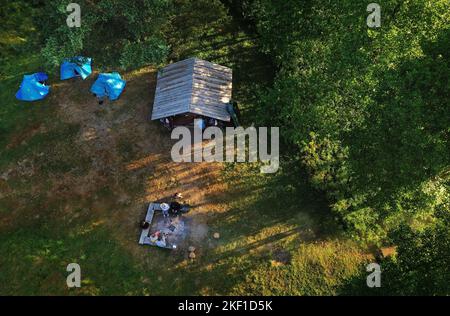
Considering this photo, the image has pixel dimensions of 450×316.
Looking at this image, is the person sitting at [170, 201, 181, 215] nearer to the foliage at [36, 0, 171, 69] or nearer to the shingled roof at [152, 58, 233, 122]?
the shingled roof at [152, 58, 233, 122]

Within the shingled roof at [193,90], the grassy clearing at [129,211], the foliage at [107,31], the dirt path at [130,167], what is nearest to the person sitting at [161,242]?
the grassy clearing at [129,211]

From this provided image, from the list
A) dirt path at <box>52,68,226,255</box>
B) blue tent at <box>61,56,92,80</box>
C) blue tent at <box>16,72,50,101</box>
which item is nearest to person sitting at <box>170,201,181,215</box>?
dirt path at <box>52,68,226,255</box>

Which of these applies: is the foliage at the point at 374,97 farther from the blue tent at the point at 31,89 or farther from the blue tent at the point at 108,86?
the blue tent at the point at 31,89

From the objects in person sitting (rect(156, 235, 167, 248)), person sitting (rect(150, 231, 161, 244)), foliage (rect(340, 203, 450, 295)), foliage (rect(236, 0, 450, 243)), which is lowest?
person sitting (rect(156, 235, 167, 248))

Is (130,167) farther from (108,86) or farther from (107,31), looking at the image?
(107,31)

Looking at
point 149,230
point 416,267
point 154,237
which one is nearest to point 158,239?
point 154,237
